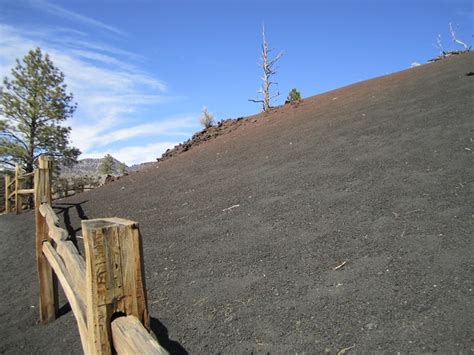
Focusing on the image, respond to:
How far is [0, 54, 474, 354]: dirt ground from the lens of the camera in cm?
313

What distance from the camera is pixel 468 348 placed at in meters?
2.56

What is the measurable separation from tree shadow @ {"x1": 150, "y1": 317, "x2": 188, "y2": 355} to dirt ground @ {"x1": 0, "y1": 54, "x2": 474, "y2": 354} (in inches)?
0.5

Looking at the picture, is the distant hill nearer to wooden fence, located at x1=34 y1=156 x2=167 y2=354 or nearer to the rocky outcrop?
the rocky outcrop

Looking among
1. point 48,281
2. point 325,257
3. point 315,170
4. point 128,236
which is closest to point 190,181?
point 315,170

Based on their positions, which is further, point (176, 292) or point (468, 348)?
point (176, 292)

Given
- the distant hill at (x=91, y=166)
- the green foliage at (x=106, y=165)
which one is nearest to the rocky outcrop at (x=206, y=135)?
the distant hill at (x=91, y=166)

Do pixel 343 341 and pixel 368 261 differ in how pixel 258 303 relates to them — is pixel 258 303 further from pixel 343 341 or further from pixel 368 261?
pixel 368 261

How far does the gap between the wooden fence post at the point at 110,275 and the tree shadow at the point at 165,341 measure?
177 cm

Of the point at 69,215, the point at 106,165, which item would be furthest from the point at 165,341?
the point at 106,165

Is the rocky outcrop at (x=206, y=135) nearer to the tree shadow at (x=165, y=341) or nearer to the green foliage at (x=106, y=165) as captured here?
the tree shadow at (x=165, y=341)

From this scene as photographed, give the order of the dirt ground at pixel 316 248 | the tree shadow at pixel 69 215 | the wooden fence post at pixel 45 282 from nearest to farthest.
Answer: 1. the dirt ground at pixel 316 248
2. the wooden fence post at pixel 45 282
3. the tree shadow at pixel 69 215

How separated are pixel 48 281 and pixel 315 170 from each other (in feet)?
17.7

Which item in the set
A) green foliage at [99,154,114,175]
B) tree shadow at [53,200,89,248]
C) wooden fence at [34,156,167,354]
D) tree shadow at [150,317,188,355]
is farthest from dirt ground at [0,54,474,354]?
green foliage at [99,154,114,175]

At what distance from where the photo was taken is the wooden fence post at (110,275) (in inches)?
58.8
